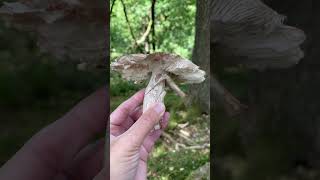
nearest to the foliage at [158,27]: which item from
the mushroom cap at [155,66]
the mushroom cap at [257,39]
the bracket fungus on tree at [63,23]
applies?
the mushroom cap at [257,39]

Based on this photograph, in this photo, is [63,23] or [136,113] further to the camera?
[136,113]

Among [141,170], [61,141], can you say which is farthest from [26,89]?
[141,170]

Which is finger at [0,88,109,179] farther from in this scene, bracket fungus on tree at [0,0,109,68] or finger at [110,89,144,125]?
finger at [110,89,144,125]

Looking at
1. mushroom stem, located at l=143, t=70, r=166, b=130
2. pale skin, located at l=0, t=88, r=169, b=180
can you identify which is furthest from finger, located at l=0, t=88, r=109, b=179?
mushroom stem, located at l=143, t=70, r=166, b=130

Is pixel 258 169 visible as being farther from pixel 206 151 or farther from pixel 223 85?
pixel 206 151

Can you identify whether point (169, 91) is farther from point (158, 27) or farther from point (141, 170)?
point (158, 27)

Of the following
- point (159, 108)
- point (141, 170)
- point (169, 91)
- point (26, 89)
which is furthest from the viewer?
point (169, 91)

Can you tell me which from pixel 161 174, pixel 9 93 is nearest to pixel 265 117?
pixel 9 93
